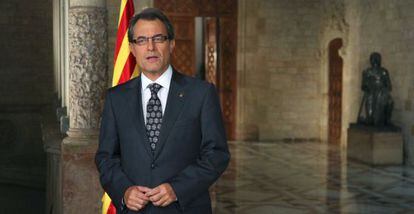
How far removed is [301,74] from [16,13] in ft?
19.9

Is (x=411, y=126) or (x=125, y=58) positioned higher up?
(x=125, y=58)

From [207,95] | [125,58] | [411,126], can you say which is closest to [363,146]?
[411,126]

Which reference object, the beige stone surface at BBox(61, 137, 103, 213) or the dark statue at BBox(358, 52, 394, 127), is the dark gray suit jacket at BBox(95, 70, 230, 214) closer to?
the beige stone surface at BBox(61, 137, 103, 213)

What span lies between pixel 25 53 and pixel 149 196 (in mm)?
11079

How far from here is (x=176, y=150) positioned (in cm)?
195

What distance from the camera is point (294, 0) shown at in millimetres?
11828

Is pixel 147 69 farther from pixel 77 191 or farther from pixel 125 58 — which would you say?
pixel 77 191

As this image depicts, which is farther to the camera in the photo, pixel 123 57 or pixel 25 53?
pixel 25 53

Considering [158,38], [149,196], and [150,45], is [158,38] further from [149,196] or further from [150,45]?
[149,196]

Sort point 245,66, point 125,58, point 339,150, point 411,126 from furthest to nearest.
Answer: point 245,66, point 339,150, point 411,126, point 125,58

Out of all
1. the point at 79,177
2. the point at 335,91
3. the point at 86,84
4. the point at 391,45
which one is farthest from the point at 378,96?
the point at 79,177

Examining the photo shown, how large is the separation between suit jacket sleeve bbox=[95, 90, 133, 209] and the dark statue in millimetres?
7433

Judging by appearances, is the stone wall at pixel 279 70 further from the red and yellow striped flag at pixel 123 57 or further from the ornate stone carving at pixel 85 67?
the red and yellow striped flag at pixel 123 57

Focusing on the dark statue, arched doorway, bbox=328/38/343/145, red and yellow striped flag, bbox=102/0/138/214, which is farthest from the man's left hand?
arched doorway, bbox=328/38/343/145
